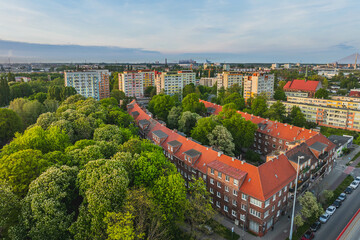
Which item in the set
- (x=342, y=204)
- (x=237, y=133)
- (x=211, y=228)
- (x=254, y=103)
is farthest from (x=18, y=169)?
(x=254, y=103)

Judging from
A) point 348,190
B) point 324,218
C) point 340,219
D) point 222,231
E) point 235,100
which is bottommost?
point 222,231

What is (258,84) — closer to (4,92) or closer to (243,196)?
(243,196)

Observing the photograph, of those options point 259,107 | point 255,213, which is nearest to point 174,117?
point 259,107

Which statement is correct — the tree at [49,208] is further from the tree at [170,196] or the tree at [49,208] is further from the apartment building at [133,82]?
the apartment building at [133,82]

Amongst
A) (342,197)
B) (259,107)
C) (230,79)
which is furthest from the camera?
(230,79)

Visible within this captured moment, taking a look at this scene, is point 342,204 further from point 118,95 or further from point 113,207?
point 118,95

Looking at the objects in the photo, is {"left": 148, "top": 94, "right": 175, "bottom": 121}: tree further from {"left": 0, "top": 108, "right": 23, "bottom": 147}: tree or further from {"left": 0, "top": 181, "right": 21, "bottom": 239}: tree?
{"left": 0, "top": 181, "right": 21, "bottom": 239}: tree

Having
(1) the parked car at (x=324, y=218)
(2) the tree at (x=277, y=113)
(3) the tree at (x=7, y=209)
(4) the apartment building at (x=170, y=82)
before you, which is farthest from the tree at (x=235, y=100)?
(3) the tree at (x=7, y=209)
